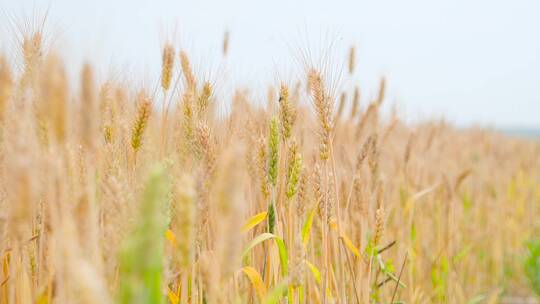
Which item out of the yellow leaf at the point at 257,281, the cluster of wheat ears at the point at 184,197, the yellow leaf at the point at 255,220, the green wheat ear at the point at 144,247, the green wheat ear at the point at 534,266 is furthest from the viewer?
the green wheat ear at the point at 534,266

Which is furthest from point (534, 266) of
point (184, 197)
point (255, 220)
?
point (184, 197)

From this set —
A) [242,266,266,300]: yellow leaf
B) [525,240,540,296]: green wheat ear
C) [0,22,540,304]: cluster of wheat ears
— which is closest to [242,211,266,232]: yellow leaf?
[0,22,540,304]: cluster of wheat ears

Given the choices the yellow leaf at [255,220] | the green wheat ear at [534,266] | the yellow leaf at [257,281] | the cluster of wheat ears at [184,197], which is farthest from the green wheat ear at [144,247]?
the green wheat ear at [534,266]

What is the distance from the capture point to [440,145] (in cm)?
485

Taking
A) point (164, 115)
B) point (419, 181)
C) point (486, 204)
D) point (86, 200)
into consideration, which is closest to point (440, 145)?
point (486, 204)

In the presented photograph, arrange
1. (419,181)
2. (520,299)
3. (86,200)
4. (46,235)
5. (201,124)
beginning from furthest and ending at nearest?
1. (520,299)
2. (419,181)
3. (46,235)
4. (201,124)
5. (86,200)

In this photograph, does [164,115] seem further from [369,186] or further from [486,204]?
[486,204]

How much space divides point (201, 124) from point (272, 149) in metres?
0.27

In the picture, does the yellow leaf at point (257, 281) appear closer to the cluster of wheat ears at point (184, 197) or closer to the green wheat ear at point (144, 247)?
the cluster of wheat ears at point (184, 197)

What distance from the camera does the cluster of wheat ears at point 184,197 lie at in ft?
2.48

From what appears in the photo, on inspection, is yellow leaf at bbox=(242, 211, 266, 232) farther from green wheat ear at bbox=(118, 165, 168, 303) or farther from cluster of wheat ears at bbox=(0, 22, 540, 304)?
green wheat ear at bbox=(118, 165, 168, 303)

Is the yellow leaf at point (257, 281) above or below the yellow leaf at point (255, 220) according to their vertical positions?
below

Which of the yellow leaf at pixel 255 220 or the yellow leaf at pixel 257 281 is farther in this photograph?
the yellow leaf at pixel 255 220

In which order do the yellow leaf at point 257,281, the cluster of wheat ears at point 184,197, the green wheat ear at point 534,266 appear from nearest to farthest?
the cluster of wheat ears at point 184,197
the yellow leaf at point 257,281
the green wheat ear at point 534,266
